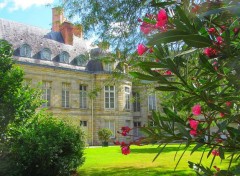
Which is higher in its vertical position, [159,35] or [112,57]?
[112,57]

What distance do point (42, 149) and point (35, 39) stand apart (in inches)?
845

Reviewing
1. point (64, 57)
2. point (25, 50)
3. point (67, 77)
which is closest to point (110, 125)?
point (67, 77)

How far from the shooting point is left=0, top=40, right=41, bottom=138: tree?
7.06 meters

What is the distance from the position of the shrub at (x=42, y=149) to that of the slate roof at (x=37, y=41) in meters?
17.3

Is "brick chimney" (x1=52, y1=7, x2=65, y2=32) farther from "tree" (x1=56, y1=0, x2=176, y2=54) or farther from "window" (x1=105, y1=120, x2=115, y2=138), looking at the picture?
"window" (x1=105, y1=120, x2=115, y2=138)

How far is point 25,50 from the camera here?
2503 cm

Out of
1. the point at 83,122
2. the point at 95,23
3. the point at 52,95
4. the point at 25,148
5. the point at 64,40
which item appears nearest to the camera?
the point at 25,148

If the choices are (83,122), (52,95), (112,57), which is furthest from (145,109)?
(112,57)

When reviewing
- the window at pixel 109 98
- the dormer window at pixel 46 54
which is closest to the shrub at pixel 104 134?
the window at pixel 109 98

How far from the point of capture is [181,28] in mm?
1732

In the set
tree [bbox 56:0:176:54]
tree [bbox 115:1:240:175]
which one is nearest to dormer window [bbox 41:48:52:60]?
tree [bbox 56:0:176:54]

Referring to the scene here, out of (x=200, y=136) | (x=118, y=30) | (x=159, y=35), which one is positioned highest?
(x=118, y=30)

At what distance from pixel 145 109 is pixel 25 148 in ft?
84.3

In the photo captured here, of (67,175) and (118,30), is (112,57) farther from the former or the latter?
(67,175)
